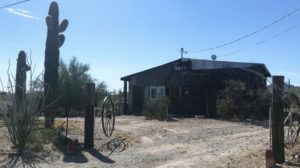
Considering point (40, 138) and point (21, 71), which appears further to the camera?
point (21, 71)

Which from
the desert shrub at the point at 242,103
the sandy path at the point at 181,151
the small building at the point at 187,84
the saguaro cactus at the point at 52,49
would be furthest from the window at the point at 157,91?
the saguaro cactus at the point at 52,49

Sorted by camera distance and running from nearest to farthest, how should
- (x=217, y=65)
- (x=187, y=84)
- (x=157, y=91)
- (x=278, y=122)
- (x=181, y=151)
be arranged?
1. (x=278, y=122)
2. (x=181, y=151)
3. (x=187, y=84)
4. (x=157, y=91)
5. (x=217, y=65)

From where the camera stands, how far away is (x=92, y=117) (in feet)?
45.1

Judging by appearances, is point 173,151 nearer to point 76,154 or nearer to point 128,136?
point 76,154

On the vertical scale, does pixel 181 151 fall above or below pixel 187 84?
below

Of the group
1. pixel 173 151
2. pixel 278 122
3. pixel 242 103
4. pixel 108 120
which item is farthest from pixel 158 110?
pixel 278 122

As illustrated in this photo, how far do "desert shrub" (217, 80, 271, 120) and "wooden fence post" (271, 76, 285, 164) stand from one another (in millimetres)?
15299

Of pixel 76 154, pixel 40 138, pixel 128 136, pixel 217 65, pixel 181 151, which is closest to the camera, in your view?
pixel 76 154

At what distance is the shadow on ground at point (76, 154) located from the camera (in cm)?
1141

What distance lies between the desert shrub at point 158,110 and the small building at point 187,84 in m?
3.95

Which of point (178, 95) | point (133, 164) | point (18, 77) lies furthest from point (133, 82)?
point (133, 164)

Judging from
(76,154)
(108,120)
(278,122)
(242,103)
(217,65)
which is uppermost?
(217,65)

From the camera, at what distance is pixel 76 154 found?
1234 cm

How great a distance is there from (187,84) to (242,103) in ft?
19.6
